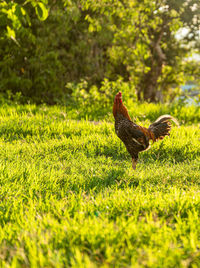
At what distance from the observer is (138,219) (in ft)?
8.65

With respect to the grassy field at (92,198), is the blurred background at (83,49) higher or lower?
higher

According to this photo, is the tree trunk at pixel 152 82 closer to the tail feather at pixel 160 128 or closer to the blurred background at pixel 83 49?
the blurred background at pixel 83 49

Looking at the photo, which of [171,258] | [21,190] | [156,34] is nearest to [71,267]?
[171,258]

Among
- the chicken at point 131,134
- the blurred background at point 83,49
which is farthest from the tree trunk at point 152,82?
the chicken at point 131,134

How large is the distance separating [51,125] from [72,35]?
669cm

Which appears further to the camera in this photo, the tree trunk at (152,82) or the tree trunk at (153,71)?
the tree trunk at (152,82)

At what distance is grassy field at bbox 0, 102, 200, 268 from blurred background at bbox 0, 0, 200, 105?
3.66 m

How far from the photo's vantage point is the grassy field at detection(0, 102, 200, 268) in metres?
2.06

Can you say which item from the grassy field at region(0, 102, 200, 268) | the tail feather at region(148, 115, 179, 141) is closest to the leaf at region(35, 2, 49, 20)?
the grassy field at region(0, 102, 200, 268)

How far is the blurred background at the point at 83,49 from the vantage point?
9.98 metres

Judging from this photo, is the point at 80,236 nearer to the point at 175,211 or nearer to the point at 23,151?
the point at 175,211

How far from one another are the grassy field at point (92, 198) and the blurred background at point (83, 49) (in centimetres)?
366

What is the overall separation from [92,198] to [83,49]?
9.79 m

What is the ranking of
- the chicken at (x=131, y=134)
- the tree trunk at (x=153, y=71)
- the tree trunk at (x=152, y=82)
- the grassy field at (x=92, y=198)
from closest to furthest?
1. the grassy field at (x=92, y=198)
2. the chicken at (x=131, y=134)
3. the tree trunk at (x=153, y=71)
4. the tree trunk at (x=152, y=82)
